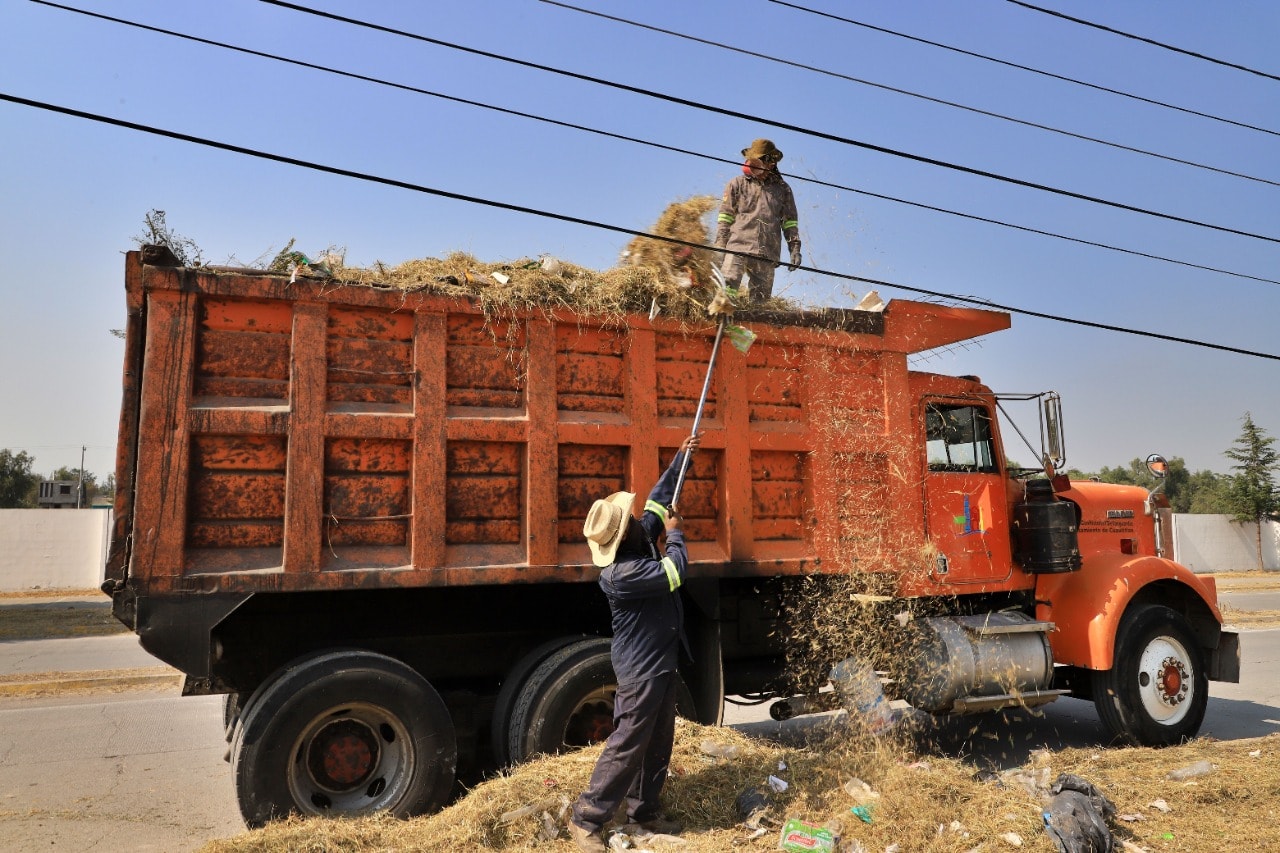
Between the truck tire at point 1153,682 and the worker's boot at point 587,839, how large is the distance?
4458 mm

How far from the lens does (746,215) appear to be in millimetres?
7492

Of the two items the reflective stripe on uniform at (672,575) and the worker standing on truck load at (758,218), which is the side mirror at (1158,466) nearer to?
the worker standing on truck load at (758,218)

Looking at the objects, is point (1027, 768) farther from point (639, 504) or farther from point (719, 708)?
point (639, 504)

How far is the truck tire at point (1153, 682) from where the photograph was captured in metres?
6.58

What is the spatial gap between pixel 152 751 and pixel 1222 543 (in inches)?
1352

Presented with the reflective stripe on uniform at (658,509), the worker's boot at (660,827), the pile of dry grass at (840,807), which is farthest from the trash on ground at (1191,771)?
the reflective stripe on uniform at (658,509)

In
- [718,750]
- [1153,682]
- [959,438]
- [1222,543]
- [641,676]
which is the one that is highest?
[959,438]

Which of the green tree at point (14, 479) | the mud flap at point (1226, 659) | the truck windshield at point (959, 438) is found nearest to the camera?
the truck windshield at point (959, 438)

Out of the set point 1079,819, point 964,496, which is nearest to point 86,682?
point 964,496

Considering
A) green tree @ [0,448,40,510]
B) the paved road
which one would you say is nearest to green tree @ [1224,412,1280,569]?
the paved road

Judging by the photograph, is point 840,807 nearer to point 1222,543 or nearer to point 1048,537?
point 1048,537

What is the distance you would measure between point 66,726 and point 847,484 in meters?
6.81

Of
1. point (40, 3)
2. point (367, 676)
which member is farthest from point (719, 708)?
point (40, 3)

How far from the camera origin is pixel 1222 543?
30.6 m
